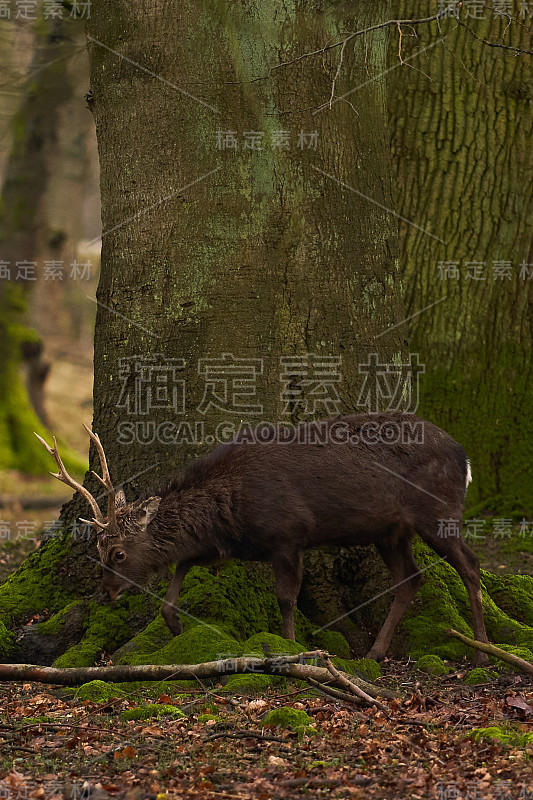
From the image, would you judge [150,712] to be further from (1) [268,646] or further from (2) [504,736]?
(2) [504,736]

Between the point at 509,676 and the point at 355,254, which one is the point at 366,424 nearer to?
the point at 355,254

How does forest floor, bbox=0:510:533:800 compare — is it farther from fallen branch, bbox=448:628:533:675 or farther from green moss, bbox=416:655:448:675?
green moss, bbox=416:655:448:675

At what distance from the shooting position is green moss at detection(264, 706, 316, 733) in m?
4.62

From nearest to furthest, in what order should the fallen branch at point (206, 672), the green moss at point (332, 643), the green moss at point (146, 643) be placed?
the fallen branch at point (206, 672) < the green moss at point (146, 643) < the green moss at point (332, 643)

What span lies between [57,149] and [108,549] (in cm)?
1514

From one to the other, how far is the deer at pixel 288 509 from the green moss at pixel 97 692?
848 mm

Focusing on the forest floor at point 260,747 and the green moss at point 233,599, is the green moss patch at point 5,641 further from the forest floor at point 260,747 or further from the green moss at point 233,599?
the green moss at point 233,599

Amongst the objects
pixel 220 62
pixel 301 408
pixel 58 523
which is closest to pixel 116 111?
pixel 220 62

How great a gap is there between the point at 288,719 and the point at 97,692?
1.16 m

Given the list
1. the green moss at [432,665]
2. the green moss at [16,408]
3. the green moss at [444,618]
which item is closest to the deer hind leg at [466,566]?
the green moss at [444,618]

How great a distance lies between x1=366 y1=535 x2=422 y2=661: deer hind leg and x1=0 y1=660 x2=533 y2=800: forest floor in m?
1.07

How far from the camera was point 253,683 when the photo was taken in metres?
5.28

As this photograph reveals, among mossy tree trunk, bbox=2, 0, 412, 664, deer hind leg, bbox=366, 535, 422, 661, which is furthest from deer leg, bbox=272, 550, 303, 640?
mossy tree trunk, bbox=2, 0, 412, 664

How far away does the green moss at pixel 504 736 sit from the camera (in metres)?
4.41
